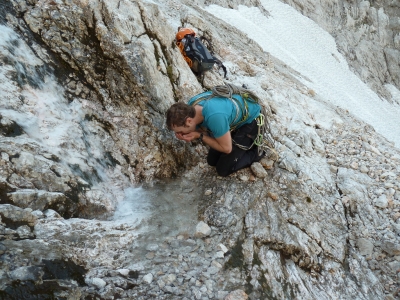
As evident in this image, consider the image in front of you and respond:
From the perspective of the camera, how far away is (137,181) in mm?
5934

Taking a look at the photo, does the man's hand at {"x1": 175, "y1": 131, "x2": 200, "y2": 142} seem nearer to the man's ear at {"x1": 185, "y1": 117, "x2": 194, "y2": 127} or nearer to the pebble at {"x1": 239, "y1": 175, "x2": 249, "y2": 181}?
the man's ear at {"x1": 185, "y1": 117, "x2": 194, "y2": 127}

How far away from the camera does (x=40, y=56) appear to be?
18.4ft

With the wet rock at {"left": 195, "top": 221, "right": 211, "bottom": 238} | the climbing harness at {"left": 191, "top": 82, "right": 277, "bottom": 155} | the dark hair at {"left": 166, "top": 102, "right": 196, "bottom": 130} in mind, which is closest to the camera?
the dark hair at {"left": 166, "top": 102, "right": 196, "bottom": 130}

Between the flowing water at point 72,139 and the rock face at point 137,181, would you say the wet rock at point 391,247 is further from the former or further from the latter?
the flowing water at point 72,139

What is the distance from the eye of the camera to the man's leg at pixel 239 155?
231 inches

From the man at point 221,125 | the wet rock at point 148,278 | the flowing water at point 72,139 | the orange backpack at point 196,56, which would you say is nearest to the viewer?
the wet rock at point 148,278

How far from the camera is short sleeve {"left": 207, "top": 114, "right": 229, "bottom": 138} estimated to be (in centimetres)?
489

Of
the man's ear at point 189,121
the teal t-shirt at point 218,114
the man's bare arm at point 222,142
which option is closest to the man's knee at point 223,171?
the man's bare arm at point 222,142

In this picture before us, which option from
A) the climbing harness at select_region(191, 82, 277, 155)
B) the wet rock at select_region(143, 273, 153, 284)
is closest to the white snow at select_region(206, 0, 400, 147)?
the climbing harness at select_region(191, 82, 277, 155)

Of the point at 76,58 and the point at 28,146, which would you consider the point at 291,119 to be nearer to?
the point at 76,58

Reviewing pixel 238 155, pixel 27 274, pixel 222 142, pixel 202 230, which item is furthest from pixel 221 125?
pixel 27 274

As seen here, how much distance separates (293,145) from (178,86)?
2.87 metres

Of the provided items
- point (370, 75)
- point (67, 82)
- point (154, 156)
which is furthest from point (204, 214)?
point (370, 75)

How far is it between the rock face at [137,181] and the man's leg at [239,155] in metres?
0.25
